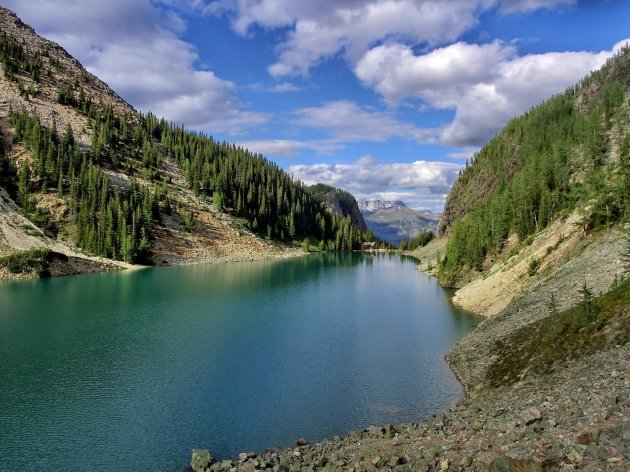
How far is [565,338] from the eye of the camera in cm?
3334

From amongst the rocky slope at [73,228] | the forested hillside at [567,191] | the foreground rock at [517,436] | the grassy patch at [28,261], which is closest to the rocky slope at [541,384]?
the foreground rock at [517,436]

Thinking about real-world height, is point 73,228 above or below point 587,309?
above

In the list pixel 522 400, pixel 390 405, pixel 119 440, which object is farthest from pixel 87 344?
pixel 522 400

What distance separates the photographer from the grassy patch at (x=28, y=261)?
4124 inches

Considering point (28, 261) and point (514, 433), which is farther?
point (28, 261)

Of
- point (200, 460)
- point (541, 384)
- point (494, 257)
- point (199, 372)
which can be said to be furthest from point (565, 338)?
point (494, 257)

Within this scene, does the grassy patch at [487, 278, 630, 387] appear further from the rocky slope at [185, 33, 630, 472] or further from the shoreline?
the shoreline

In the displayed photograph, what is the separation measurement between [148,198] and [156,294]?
260 ft

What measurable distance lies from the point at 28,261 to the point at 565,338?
111471mm

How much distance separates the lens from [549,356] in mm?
32750

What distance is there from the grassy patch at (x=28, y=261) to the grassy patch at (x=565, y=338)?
105 m

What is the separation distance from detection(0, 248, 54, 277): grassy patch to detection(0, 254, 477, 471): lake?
19.2m

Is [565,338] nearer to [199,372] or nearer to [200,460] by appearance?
[200,460]

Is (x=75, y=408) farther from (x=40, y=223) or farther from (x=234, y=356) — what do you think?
(x=40, y=223)
